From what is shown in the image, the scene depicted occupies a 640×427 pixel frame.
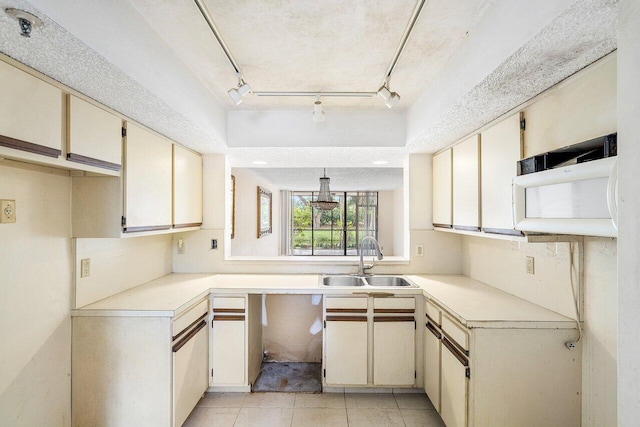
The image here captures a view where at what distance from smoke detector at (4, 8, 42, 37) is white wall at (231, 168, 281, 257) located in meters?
3.07

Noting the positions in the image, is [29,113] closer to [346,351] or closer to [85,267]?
[85,267]

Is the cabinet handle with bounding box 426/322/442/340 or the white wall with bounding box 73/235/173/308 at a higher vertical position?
the white wall with bounding box 73/235/173/308

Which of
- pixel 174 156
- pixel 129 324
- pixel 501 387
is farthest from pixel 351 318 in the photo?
pixel 174 156

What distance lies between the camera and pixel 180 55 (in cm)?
181

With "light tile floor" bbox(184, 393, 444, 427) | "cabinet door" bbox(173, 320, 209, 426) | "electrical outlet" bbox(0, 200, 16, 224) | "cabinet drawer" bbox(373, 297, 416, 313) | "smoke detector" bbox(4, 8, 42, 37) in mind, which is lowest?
"light tile floor" bbox(184, 393, 444, 427)

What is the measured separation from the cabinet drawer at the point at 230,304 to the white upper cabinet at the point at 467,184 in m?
1.87

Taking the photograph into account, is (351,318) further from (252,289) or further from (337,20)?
(337,20)

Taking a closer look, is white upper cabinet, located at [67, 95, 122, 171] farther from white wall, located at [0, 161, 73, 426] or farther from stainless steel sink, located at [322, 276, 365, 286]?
stainless steel sink, located at [322, 276, 365, 286]

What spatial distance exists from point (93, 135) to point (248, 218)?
3.54 metres

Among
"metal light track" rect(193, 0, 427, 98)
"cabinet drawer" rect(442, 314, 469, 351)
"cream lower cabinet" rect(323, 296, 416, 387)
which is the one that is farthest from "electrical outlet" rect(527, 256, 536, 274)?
"metal light track" rect(193, 0, 427, 98)

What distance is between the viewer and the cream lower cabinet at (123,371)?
180 cm

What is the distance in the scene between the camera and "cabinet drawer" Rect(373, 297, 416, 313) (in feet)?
7.97

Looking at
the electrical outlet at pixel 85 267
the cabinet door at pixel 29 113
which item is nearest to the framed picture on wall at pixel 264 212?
the electrical outlet at pixel 85 267

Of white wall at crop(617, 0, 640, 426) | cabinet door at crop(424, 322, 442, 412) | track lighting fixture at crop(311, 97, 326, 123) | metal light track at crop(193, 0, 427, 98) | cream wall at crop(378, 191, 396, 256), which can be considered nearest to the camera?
white wall at crop(617, 0, 640, 426)
